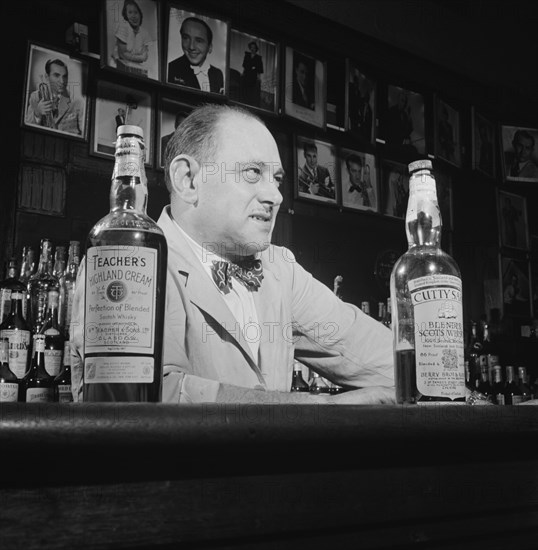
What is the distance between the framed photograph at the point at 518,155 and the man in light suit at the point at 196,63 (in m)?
1.95

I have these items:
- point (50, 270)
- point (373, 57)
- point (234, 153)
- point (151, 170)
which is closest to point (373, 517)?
point (234, 153)

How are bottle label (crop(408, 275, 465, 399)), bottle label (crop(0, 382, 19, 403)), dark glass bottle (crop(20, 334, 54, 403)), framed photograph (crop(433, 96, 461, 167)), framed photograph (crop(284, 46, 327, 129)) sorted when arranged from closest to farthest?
bottle label (crop(408, 275, 465, 399)), bottle label (crop(0, 382, 19, 403)), dark glass bottle (crop(20, 334, 54, 403)), framed photograph (crop(284, 46, 327, 129)), framed photograph (crop(433, 96, 461, 167))

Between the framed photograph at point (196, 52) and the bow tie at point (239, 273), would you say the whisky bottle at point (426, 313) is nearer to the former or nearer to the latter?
the bow tie at point (239, 273)

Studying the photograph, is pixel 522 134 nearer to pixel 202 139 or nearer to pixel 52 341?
pixel 202 139

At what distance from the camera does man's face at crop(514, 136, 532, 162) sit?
3.82m

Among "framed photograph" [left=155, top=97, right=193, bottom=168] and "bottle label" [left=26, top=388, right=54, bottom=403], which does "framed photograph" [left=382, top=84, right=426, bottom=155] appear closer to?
"framed photograph" [left=155, top=97, right=193, bottom=168]

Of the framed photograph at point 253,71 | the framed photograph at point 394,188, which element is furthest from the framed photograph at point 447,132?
the framed photograph at point 253,71

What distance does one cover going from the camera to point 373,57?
3.32m

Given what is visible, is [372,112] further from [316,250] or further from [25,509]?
[25,509]

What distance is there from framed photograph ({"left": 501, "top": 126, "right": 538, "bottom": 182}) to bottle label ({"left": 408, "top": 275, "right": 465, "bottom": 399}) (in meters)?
3.20

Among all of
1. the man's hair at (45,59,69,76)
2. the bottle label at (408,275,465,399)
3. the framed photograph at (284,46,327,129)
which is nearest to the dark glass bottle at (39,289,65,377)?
the man's hair at (45,59,69,76)

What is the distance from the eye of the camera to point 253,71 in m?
2.74

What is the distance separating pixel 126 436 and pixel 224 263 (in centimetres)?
123

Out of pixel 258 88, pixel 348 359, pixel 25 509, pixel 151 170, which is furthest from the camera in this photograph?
pixel 258 88
